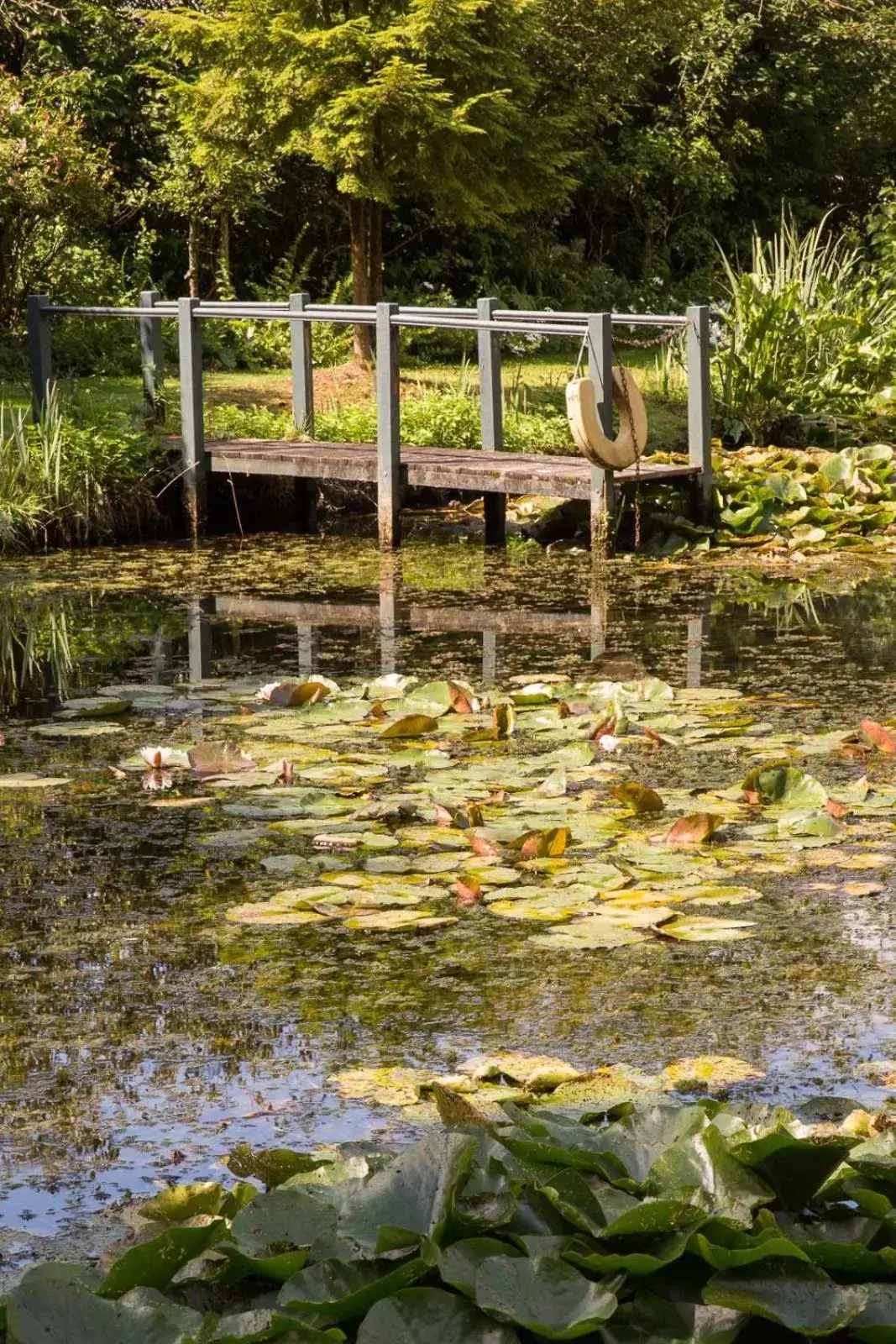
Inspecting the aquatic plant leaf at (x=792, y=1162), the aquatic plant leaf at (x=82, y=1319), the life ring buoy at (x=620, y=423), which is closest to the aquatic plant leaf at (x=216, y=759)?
the aquatic plant leaf at (x=792, y=1162)

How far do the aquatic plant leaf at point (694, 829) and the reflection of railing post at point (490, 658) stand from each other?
200 cm

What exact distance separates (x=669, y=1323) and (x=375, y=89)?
37.6 feet

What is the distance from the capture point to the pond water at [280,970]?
2840 mm

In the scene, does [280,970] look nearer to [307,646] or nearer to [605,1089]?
[605,1089]

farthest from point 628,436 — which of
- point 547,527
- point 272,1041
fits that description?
point 272,1041

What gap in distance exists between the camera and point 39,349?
432 inches

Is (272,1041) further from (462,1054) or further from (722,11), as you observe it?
(722,11)

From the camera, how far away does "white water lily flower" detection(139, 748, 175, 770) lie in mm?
4953

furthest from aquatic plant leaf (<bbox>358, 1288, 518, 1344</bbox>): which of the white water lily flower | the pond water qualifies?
the white water lily flower

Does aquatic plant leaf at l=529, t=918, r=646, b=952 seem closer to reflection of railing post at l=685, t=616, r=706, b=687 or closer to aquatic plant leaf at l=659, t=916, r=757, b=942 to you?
aquatic plant leaf at l=659, t=916, r=757, b=942

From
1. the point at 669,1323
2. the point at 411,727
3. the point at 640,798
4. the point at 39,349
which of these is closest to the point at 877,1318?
the point at 669,1323

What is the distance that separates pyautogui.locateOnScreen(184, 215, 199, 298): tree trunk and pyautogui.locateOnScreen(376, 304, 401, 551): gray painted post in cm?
602

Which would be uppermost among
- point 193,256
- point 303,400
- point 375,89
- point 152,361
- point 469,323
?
point 375,89

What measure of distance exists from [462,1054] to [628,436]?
6.21 metres
